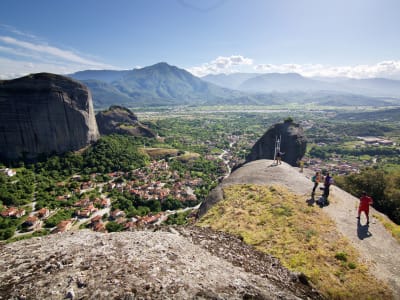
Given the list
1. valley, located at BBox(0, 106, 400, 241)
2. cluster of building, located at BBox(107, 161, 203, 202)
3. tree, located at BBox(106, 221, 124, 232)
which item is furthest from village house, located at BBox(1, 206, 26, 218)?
tree, located at BBox(106, 221, 124, 232)

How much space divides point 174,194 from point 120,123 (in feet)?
186

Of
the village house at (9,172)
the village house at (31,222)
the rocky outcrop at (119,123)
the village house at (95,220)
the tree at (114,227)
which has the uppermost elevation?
the rocky outcrop at (119,123)

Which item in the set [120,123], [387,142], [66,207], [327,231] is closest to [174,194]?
[66,207]

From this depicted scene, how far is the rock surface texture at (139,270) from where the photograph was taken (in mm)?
4934

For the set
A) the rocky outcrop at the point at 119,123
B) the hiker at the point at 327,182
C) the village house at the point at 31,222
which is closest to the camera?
the hiker at the point at 327,182

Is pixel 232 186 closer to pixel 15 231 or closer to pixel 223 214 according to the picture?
pixel 223 214

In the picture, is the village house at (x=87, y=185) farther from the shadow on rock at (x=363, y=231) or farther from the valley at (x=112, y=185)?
the shadow on rock at (x=363, y=231)

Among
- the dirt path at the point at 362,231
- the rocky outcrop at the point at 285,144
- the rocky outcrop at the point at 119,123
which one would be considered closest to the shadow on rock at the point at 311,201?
the dirt path at the point at 362,231

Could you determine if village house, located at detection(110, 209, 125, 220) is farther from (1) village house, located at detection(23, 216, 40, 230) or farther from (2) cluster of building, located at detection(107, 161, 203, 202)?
(1) village house, located at detection(23, 216, 40, 230)

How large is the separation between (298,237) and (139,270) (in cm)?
736

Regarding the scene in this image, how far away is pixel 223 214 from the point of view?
12.9 m

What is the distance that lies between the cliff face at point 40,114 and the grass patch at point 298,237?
4944 cm

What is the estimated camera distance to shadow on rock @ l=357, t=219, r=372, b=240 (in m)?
9.59

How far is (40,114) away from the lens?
46.4 meters
